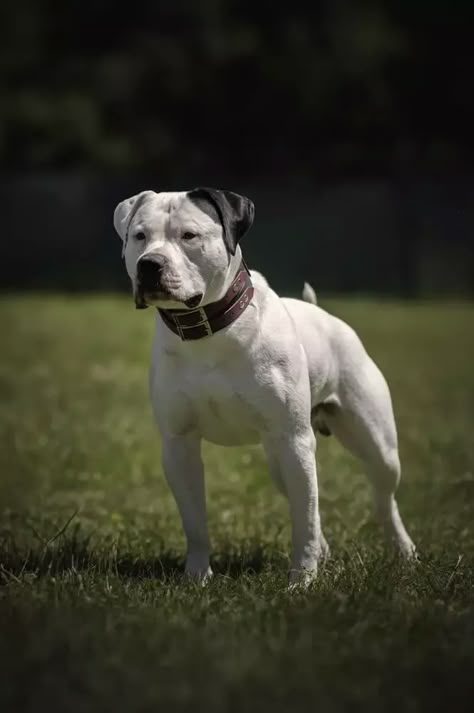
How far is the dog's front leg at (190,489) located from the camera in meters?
5.00

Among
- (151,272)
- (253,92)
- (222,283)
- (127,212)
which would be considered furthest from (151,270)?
(253,92)

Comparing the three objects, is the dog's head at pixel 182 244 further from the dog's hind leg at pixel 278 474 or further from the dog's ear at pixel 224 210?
the dog's hind leg at pixel 278 474

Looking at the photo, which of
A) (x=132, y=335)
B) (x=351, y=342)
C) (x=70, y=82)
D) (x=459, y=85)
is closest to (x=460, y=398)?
(x=132, y=335)

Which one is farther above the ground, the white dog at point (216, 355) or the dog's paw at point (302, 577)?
the white dog at point (216, 355)

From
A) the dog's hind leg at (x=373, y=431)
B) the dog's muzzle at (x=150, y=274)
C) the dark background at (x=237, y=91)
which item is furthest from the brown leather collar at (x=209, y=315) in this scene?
the dark background at (x=237, y=91)

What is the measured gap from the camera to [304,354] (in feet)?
16.4

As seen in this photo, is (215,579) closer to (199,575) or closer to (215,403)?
(199,575)

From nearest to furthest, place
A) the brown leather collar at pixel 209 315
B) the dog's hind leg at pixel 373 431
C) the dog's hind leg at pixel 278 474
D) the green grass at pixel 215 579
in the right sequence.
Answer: the green grass at pixel 215 579 < the brown leather collar at pixel 209 315 < the dog's hind leg at pixel 278 474 < the dog's hind leg at pixel 373 431

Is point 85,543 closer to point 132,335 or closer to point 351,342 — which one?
point 351,342

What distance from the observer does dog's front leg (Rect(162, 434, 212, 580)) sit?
5.00 m

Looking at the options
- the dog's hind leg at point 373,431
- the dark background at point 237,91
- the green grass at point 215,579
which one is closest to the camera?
the green grass at point 215,579

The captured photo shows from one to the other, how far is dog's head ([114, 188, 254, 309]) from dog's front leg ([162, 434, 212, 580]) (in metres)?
0.70

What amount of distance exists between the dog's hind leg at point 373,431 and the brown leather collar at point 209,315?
0.91 metres

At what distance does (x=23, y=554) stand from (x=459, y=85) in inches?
914
